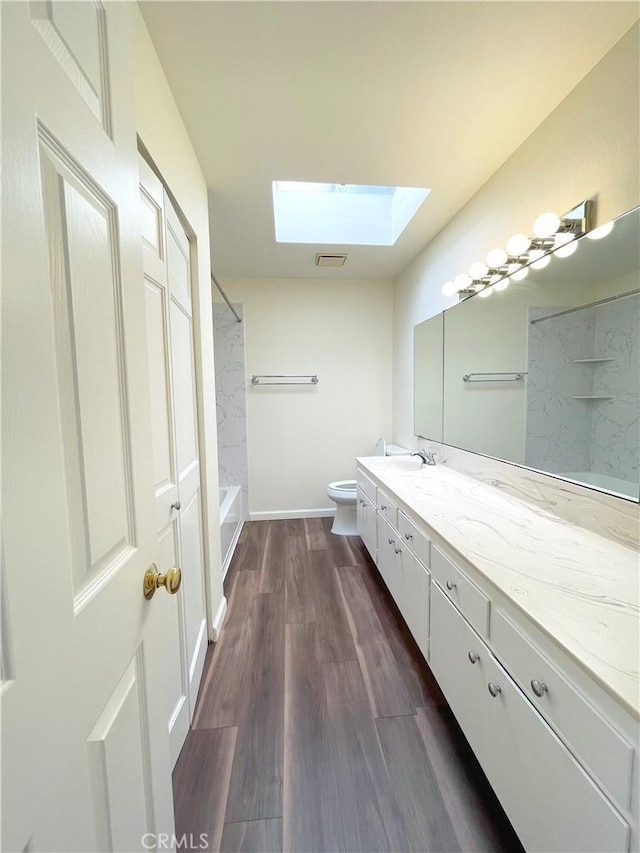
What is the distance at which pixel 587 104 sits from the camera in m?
1.22

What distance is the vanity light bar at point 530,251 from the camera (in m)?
1.29

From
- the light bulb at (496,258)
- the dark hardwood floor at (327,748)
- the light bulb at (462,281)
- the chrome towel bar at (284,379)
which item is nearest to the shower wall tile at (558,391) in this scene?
the light bulb at (496,258)

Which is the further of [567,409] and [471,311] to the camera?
[471,311]

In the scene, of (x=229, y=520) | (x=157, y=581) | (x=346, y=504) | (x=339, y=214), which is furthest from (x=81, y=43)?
(x=346, y=504)

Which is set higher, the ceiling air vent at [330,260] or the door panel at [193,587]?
the ceiling air vent at [330,260]

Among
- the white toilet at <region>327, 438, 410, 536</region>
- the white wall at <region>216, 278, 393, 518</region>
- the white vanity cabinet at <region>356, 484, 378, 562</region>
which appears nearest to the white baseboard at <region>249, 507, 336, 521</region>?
the white wall at <region>216, 278, 393, 518</region>

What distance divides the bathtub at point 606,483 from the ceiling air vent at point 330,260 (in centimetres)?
225

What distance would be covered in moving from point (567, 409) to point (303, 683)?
167 cm

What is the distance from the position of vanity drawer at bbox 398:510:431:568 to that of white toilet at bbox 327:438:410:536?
1288mm

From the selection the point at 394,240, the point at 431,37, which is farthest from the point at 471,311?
the point at 431,37

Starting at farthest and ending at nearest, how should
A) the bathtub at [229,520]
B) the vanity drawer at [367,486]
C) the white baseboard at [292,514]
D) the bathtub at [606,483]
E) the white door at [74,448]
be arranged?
the white baseboard at [292,514] → the bathtub at [229,520] → the vanity drawer at [367,486] → the bathtub at [606,483] → the white door at [74,448]

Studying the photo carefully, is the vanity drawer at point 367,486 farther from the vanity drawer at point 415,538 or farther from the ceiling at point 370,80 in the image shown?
the ceiling at point 370,80

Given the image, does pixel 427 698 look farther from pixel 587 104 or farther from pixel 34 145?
pixel 587 104

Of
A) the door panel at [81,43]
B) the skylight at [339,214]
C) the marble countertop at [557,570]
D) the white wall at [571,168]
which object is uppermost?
the skylight at [339,214]
